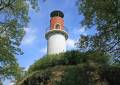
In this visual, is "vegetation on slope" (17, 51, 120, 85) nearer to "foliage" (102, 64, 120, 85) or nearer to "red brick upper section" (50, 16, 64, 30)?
"foliage" (102, 64, 120, 85)

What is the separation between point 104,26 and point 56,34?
2673 centimetres

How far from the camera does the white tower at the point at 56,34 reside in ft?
153

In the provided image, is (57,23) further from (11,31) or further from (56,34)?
(11,31)

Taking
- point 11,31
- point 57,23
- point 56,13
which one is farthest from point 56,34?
point 11,31

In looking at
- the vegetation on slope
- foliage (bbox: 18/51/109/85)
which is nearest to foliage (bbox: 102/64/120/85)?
the vegetation on slope

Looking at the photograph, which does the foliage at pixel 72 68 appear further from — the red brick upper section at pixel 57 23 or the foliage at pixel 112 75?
the red brick upper section at pixel 57 23

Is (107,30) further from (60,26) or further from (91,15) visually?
(60,26)

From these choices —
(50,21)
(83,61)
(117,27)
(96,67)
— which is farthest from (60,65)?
(50,21)

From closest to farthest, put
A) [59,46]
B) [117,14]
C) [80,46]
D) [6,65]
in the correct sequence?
1. [117,14]
2. [80,46]
3. [6,65]
4. [59,46]

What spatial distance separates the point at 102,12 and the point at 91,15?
3.70ft

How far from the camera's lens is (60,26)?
48562 mm

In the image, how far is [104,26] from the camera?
21.5m

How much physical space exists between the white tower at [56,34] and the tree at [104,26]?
78.6 feet

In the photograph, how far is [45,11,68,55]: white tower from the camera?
46594 mm
